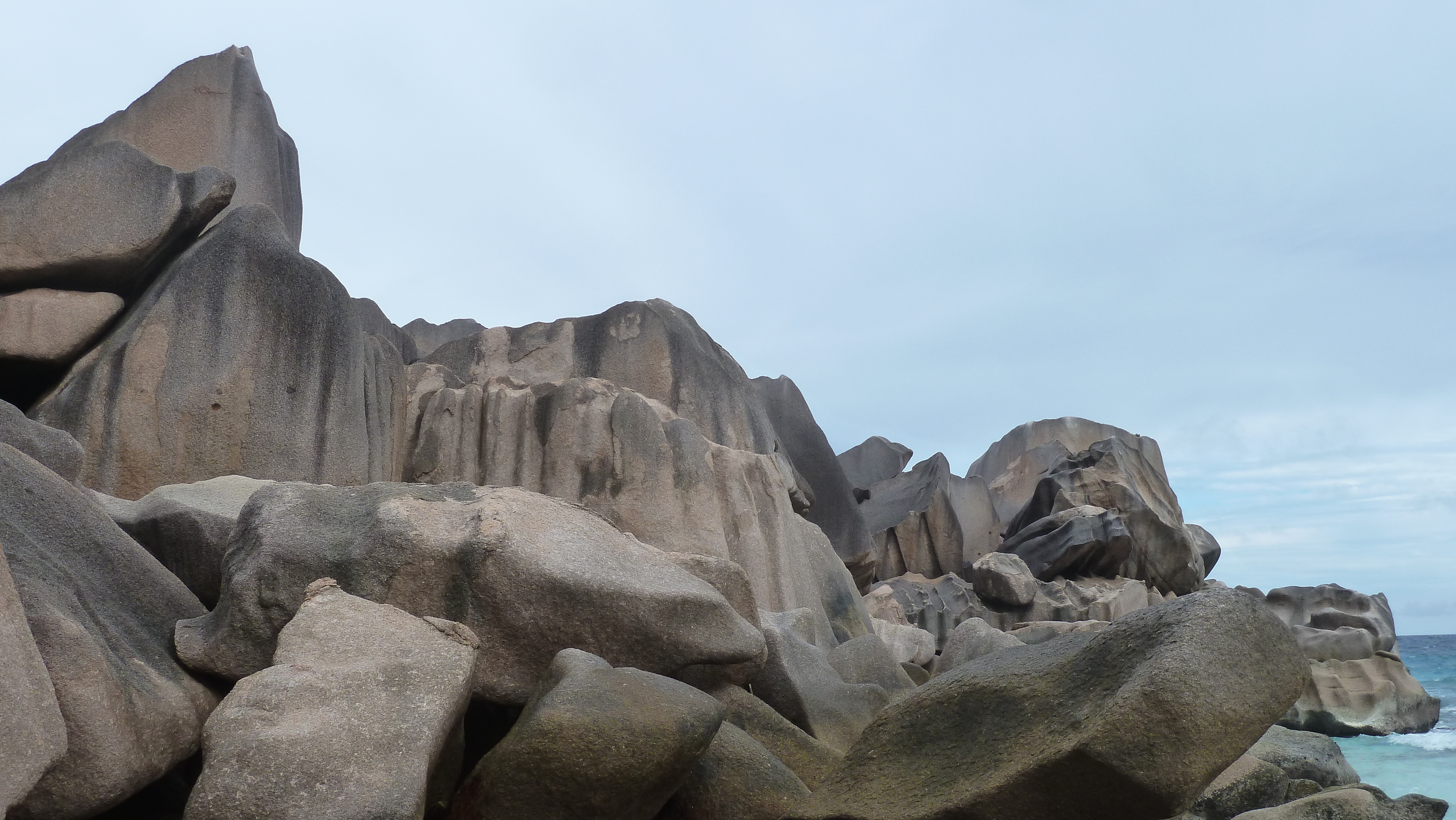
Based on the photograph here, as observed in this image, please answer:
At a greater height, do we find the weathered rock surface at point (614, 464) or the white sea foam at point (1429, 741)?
the weathered rock surface at point (614, 464)

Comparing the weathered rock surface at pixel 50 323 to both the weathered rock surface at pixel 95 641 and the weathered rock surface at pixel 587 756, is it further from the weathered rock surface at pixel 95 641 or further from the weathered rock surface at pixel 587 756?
the weathered rock surface at pixel 587 756

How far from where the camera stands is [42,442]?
492 centimetres

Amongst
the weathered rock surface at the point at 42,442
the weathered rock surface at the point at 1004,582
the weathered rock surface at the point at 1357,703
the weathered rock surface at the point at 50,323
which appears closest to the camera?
the weathered rock surface at the point at 42,442

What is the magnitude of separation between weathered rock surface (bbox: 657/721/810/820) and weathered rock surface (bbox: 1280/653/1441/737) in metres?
15.0

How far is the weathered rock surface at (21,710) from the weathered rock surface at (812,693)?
2.70 metres

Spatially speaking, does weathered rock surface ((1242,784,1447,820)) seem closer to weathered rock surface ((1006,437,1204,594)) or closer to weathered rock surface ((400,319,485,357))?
weathered rock surface ((400,319,485,357))

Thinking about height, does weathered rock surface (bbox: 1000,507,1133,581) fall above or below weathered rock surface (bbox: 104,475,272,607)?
above

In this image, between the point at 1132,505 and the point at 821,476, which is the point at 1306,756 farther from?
the point at 1132,505

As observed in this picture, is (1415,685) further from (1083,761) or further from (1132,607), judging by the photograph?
(1083,761)

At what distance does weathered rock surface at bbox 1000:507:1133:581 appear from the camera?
63.4 ft

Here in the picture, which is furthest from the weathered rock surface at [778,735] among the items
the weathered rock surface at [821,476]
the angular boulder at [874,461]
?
the angular boulder at [874,461]

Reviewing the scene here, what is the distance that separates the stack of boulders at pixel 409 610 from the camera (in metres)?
3.01

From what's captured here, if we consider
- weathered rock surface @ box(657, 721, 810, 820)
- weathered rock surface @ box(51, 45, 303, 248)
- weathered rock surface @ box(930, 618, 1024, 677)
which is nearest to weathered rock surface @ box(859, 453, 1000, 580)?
weathered rock surface @ box(930, 618, 1024, 677)

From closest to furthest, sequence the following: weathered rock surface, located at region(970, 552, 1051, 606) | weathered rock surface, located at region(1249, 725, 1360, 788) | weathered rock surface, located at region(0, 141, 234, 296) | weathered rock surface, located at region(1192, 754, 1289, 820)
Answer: weathered rock surface, located at region(1192, 754, 1289, 820) < weathered rock surface, located at region(1249, 725, 1360, 788) < weathered rock surface, located at region(0, 141, 234, 296) < weathered rock surface, located at region(970, 552, 1051, 606)
